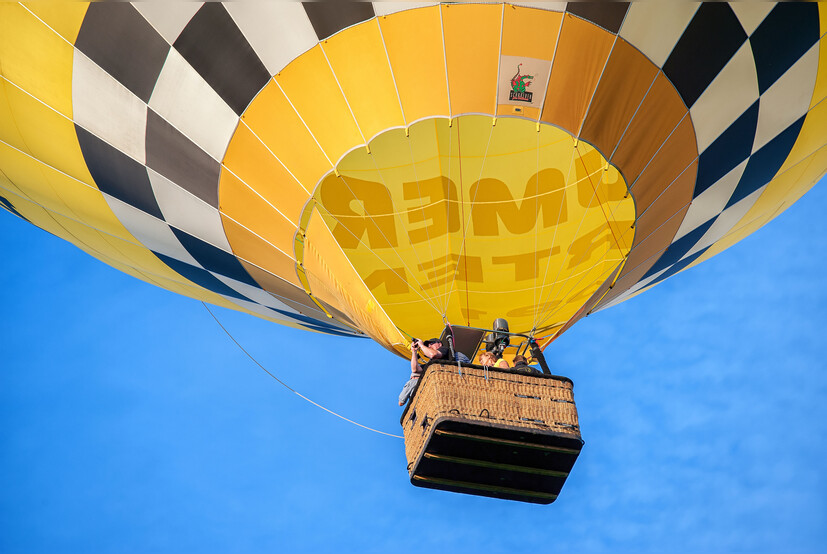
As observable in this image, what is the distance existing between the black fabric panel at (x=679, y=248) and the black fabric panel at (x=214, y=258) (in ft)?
8.49

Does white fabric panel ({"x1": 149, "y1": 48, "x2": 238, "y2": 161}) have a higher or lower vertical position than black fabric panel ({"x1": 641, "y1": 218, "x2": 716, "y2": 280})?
lower

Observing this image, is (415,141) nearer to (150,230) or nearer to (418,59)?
(418,59)

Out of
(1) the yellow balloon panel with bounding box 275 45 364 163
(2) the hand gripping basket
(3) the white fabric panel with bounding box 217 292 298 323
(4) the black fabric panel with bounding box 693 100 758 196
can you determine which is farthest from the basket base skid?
(3) the white fabric panel with bounding box 217 292 298 323

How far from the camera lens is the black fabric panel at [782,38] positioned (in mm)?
4910

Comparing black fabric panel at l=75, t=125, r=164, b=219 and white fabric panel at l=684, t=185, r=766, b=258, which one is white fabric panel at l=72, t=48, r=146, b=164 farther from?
white fabric panel at l=684, t=185, r=766, b=258

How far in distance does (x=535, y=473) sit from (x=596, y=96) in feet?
6.22

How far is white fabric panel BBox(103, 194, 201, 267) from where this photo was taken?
229 inches

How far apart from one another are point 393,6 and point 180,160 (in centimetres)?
148

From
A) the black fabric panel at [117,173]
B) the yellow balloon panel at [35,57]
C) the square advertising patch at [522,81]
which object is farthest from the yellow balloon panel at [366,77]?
the yellow balloon panel at [35,57]

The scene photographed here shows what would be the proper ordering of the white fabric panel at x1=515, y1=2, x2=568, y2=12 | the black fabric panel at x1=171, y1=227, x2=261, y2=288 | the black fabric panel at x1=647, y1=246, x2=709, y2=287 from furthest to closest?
1. the black fabric panel at x1=647, y1=246, x2=709, y2=287
2. the black fabric panel at x1=171, y1=227, x2=261, y2=288
3. the white fabric panel at x1=515, y1=2, x2=568, y2=12

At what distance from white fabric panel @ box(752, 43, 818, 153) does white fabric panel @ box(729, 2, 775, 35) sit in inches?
17.3

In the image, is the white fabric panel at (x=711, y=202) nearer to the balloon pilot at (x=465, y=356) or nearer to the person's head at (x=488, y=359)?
the balloon pilot at (x=465, y=356)

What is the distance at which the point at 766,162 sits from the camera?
5711mm

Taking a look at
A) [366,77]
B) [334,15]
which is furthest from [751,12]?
[334,15]
